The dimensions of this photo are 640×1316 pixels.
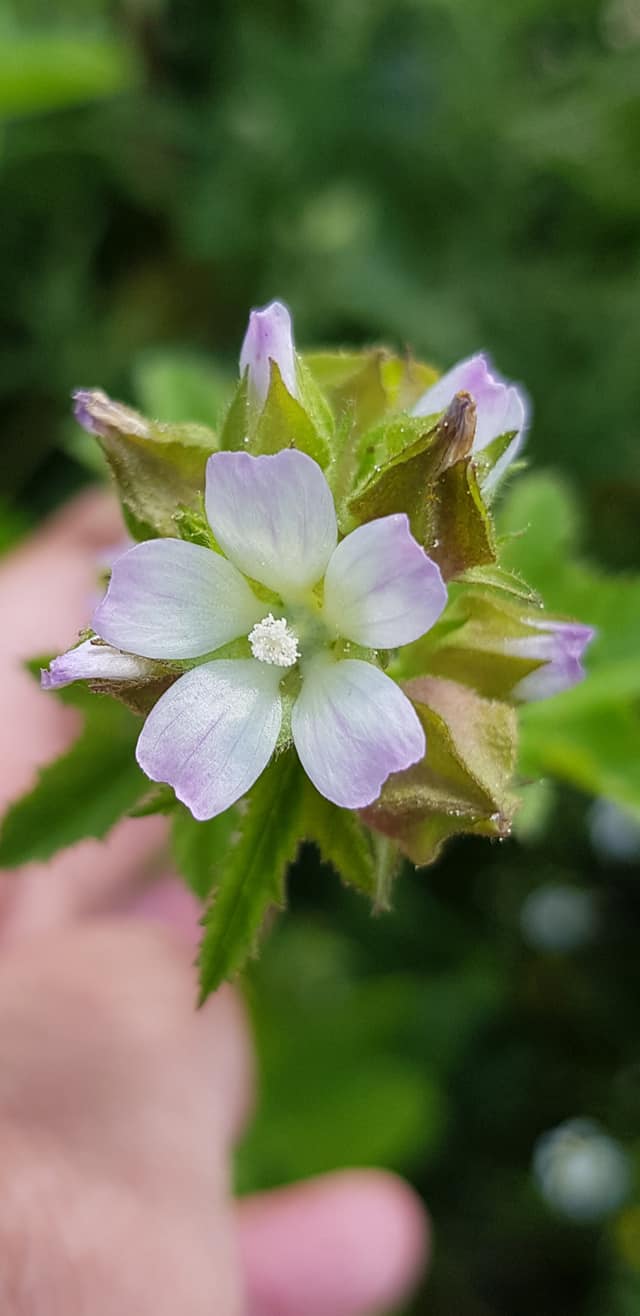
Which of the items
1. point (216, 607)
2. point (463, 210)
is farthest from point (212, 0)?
point (216, 607)

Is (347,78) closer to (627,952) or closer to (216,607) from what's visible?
(627,952)

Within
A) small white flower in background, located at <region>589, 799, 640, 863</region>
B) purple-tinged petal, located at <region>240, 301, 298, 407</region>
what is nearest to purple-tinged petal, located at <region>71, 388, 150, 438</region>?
purple-tinged petal, located at <region>240, 301, 298, 407</region>

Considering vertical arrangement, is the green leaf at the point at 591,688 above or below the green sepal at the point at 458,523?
below

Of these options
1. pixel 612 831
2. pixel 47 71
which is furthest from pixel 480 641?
pixel 612 831

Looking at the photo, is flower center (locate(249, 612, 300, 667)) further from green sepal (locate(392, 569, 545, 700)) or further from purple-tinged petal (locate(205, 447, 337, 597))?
green sepal (locate(392, 569, 545, 700))

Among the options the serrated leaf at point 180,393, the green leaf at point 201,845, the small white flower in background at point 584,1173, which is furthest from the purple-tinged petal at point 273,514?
the small white flower in background at point 584,1173

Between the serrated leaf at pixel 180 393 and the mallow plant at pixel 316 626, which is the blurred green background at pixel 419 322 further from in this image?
the mallow plant at pixel 316 626
